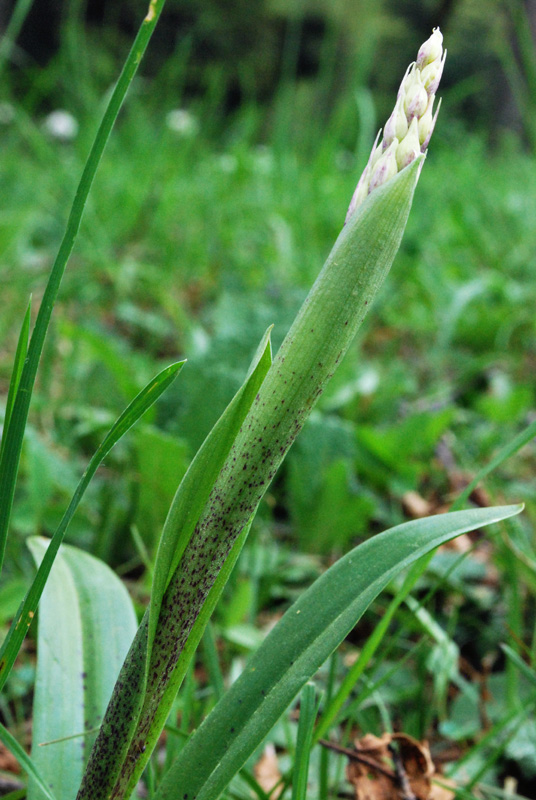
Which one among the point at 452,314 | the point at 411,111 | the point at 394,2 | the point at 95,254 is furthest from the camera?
the point at 394,2

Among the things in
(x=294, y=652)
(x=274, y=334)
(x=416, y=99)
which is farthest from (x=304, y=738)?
(x=274, y=334)

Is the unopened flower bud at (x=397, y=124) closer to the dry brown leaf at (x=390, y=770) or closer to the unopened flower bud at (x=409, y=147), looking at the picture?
the unopened flower bud at (x=409, y=147)

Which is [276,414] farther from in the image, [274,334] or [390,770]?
[274,334]

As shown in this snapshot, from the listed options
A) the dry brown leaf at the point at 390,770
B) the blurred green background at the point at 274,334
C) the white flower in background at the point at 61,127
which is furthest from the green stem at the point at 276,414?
the white flower in background at the point at 61,127

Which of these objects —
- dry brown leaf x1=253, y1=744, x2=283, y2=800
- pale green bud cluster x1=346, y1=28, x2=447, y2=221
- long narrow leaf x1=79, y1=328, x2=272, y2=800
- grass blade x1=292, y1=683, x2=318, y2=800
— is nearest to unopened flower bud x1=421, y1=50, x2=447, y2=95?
pale green bud cluster x1=346, y1=28, x2=447, y2=221

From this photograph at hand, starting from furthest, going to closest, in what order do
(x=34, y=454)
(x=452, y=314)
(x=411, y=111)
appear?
1. (x=452, y=314)
2. (x=34, y=454)
3. (x=411, y=111)

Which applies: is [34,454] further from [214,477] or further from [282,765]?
[214,477]

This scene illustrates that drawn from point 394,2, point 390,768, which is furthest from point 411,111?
point 394,2
